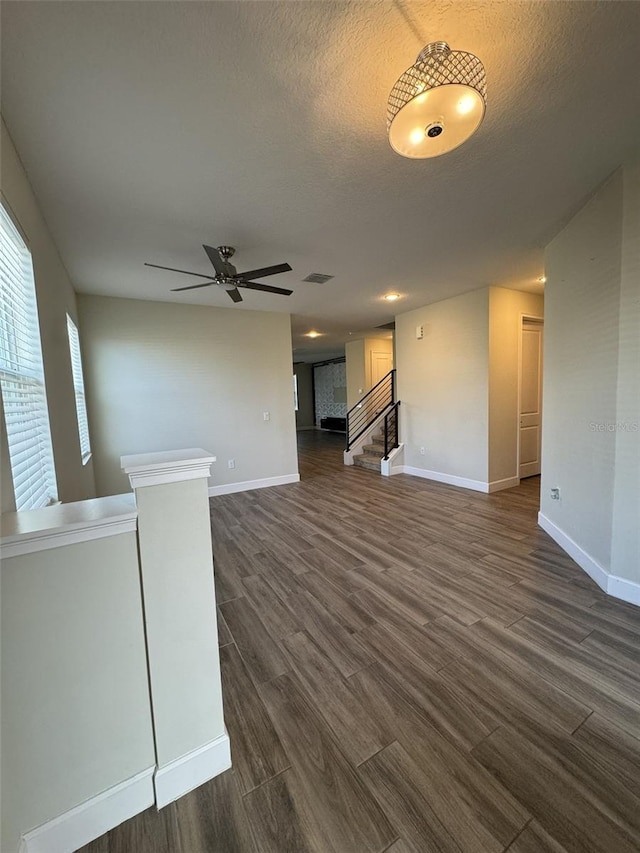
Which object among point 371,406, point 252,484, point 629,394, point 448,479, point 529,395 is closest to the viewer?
point 629,394

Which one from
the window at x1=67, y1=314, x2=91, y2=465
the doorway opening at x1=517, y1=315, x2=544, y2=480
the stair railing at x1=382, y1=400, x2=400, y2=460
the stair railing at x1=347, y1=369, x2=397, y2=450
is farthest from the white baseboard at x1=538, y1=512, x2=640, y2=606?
the window at x1=67, y1=314, x2=91, y2=465

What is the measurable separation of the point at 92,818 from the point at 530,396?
5692 mm

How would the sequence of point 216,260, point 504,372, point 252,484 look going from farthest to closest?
point 252,484 < point 504,372 < point 216,260

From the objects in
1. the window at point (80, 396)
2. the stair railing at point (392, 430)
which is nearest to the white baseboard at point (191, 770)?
the window at point (80, 396)

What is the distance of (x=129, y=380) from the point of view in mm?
4281

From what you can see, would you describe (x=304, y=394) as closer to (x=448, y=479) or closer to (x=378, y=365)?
(x=378, y=365)

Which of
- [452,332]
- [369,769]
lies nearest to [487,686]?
[369,769]

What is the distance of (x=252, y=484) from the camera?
17.0ft

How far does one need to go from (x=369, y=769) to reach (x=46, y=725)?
109cm

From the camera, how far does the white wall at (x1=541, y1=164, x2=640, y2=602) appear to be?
2.07m

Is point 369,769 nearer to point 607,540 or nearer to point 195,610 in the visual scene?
point 195,610

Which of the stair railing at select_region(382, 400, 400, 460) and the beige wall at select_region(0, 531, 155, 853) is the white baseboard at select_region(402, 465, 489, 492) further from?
the beige wall at select_region(0, 531, 155, 853)

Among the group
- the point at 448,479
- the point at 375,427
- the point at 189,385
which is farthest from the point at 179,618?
the point at 375,427

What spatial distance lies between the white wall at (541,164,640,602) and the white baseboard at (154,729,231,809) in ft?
8.43
